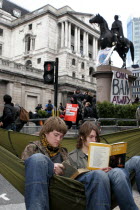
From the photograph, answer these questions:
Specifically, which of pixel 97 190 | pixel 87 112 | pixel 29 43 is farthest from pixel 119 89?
pixel 29 43

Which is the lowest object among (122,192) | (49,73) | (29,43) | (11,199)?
(11,199)

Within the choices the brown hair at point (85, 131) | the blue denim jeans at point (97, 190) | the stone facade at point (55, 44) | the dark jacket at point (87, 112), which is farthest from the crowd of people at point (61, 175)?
the stone facade at point (55, 44)

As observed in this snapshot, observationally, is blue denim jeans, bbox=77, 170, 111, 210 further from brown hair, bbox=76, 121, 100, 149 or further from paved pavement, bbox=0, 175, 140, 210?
paved pavement, bbox=0, 175, 140, 210

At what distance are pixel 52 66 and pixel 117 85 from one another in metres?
7.28

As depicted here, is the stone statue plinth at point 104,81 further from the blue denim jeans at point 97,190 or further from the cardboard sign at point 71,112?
the blue denim jeans at point 97,190

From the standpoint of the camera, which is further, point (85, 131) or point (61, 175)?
point (85, 131)

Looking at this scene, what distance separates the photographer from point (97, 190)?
91.0 inches

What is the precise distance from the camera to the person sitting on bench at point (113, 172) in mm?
2383

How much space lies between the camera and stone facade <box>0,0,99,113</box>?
1620 inches

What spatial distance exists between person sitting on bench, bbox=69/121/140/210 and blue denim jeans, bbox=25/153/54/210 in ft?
1.25

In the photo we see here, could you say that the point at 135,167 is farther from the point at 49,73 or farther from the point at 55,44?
the point at 55,44

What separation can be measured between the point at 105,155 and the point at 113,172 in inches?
7.5

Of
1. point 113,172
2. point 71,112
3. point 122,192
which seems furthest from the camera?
point 71,112

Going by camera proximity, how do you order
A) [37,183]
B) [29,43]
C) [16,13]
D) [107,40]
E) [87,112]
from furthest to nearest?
[16,13] → [29,43] → [107,40] → [87,112] → [37,183]
